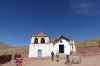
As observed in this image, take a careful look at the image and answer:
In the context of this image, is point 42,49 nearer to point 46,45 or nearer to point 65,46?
point 46,45

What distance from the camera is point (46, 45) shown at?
33.1m

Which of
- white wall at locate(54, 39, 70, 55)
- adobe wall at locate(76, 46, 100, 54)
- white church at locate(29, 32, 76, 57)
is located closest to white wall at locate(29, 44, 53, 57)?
white church at locate(29, 32, 76, 57)

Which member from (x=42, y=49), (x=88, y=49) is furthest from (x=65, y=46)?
(x=42, y=49)

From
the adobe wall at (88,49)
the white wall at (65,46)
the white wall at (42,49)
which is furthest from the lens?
the white wall at (65,46)

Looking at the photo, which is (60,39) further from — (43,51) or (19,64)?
(19,64)

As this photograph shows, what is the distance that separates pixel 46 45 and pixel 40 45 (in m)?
1.45

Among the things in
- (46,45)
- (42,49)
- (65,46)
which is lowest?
(42,49)

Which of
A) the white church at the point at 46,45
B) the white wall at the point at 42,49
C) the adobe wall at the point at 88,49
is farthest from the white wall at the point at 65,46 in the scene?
the adobe wall at the point at 88,49

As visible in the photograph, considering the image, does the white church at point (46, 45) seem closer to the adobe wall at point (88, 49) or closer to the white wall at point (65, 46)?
the white wall at point (65, 46)

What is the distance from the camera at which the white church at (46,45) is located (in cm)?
3278

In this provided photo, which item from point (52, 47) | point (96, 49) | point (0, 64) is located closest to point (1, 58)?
A: point (0, 64)

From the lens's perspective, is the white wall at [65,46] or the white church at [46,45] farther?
the white wall at [65,46]

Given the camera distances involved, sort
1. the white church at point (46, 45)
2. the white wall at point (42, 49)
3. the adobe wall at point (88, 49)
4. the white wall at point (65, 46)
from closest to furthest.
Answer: the adobe wall at point (88, 49) → the white wall at point (42, 49) → the white church at point (46, 45) → the white wall at point (65, 46)

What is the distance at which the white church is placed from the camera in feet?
108
